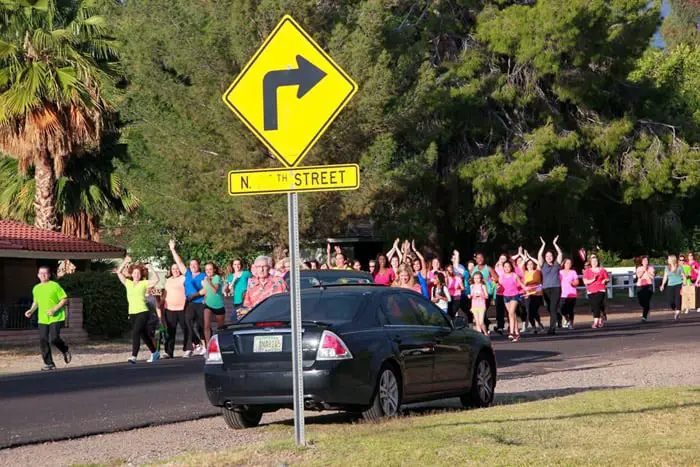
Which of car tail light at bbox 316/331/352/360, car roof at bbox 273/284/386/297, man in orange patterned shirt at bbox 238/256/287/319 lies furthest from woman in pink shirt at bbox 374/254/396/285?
car tail light at bbox 316/331/352/360

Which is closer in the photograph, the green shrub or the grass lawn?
the grass lawn

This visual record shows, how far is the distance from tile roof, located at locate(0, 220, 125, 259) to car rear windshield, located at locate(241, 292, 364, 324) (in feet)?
65.1

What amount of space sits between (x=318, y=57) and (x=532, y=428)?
369 cm

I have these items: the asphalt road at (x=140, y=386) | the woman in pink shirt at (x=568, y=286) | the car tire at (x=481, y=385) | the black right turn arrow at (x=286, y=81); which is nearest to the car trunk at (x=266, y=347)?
the asphalt road at (x=140, y=386)

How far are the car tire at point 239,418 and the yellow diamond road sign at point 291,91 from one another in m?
3.58

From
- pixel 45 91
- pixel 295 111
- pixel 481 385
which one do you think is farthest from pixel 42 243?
pixel 295 111

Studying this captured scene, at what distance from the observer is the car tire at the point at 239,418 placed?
12.9 m

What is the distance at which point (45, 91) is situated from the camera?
33.9 m

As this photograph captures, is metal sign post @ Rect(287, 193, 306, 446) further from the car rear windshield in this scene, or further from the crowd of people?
the crowd of people

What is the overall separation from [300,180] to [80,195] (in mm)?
31369

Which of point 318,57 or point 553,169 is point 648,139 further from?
point 318,57

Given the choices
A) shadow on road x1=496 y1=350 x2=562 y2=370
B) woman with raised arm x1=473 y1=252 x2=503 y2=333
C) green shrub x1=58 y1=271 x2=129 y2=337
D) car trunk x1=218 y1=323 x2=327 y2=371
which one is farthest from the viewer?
green shrub x1=58 y1=271 x2=129 y2=337

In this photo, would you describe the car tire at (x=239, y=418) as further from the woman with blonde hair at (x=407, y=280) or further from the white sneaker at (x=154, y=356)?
the white sneaker at (x=154, y=356)

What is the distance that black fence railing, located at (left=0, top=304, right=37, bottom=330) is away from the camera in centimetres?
3097
